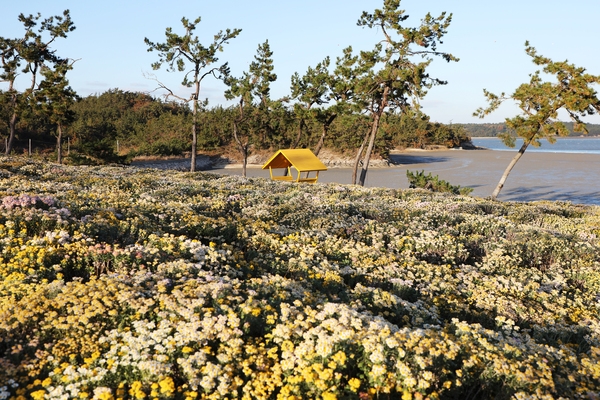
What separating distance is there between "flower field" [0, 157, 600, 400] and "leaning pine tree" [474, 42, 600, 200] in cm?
2245

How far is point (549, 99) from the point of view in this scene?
3123 cm

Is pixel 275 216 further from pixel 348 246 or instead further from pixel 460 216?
pixel 460 216

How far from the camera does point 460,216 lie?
14.3 meters

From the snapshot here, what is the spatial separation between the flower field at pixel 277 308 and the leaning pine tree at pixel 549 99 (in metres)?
22.4

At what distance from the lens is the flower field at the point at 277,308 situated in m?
4.23

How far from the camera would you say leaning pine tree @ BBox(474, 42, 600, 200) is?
1163 inches

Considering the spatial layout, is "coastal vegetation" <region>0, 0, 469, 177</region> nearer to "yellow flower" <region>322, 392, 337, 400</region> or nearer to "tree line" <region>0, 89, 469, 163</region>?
"tree line" <region>0, 89, 469, 163</region>

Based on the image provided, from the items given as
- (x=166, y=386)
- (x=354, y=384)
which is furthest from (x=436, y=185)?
(x=166, y=386)

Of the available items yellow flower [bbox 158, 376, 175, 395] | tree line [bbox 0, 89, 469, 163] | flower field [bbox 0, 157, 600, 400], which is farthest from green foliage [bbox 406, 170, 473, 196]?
yellow flower [bbox 158, 376, 175, 395]

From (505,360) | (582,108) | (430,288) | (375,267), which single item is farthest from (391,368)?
(582,108)

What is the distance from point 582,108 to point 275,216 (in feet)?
89.9

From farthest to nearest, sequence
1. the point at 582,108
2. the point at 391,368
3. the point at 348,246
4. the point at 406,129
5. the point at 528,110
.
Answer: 1. the point at 406,129
2. the point at 528,110
3. the point at 582,108
4. the point at 348,246
5. the point at 391,368

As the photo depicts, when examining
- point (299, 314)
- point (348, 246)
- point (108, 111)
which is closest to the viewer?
point (299, 314)

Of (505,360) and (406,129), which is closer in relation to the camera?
(505,360)
